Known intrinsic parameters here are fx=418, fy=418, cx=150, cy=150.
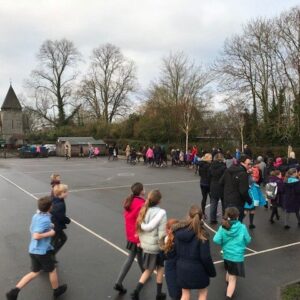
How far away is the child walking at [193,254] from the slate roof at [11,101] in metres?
92.3

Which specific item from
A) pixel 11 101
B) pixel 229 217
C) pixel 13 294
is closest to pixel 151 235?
pixel 229 217

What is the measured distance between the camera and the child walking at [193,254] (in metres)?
4.76

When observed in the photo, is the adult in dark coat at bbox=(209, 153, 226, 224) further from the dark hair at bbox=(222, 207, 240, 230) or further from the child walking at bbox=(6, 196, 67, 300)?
the child walking at bbox=(6, 196, 67, 300)

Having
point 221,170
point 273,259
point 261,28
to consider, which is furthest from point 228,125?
point 273,259

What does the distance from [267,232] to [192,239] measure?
5.74 meters

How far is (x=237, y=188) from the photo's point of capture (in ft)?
29.5

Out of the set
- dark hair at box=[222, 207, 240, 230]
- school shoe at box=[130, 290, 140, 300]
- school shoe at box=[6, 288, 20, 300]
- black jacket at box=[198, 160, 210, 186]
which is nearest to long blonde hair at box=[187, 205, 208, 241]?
dark hair at box=[222, 207, 240, 230]

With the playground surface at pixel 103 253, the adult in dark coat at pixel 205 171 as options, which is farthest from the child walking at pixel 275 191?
the adult in dark coat at pixel 205 171

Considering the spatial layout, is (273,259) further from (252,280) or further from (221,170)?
(221,170)

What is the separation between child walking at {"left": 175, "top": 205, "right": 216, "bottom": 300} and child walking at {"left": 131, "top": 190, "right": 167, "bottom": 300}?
788 millimetres

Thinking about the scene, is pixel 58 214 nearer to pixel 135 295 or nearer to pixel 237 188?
pixel 135 295

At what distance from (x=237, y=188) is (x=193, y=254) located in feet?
14.6

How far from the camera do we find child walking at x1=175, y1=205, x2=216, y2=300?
15.6 ft

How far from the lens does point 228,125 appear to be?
4381 centimetres
